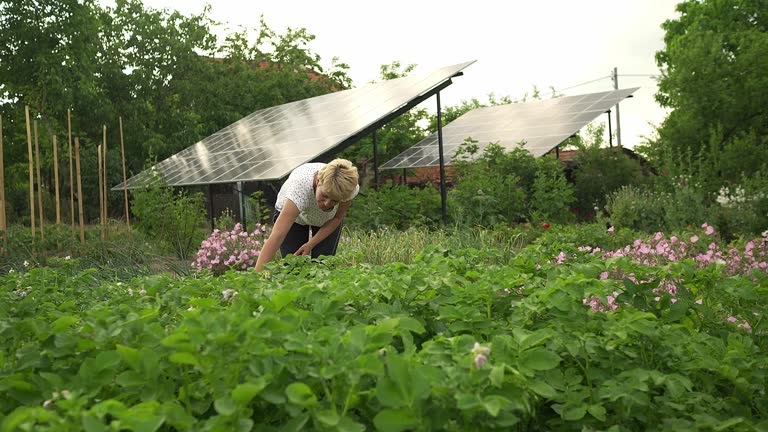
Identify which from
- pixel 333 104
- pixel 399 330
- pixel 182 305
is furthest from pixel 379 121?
pixel 399 330

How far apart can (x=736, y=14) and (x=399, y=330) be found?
33239mm

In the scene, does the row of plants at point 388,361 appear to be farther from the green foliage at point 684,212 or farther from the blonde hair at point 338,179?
the green foliage at point 684,212

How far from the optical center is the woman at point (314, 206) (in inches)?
191

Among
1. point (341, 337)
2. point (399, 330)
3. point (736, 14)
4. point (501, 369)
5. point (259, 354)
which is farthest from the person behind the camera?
point (736, 14)

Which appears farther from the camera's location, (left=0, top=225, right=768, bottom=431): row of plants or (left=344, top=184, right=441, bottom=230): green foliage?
(left=344, top=184, right=441, bottom=230): green foliage

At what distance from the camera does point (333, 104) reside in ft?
50.5

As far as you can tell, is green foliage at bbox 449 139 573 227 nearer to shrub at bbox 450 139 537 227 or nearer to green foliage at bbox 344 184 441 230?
shrub at bbox 450 139 537 227

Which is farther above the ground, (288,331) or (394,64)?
(394,64)

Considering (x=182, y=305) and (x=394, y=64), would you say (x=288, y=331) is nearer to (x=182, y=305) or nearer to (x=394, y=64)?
(x=182, y=305)

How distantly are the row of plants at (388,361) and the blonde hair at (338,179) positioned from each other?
224cm

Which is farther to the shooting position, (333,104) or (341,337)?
(333,104)

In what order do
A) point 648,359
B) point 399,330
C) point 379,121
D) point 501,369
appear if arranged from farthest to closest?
1. point 379,121
2. point 648,359
3. point 399,330
4. point 501,369

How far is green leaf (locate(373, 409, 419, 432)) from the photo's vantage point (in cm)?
139

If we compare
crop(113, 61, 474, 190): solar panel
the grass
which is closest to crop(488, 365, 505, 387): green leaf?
the grass
